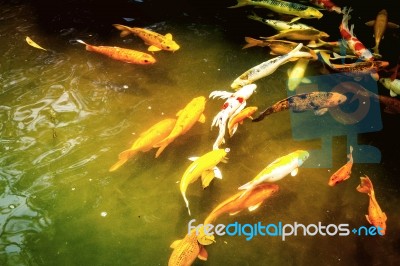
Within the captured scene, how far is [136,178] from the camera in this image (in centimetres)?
313

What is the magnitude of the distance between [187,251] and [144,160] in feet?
3.68

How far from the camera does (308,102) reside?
323cm

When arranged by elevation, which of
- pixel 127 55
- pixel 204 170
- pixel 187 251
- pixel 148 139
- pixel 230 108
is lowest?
pixel 187 251

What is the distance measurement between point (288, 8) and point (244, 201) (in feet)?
10.1

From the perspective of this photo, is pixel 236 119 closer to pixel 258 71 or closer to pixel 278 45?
pixel 258 71

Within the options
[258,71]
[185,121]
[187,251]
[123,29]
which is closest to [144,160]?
[185,121]

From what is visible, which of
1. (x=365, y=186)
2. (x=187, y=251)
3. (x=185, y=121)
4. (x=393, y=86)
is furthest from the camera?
(x=393, y=86)

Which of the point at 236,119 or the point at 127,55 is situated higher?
the point at 127,55

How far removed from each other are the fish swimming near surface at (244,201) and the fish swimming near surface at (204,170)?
10.1 inches

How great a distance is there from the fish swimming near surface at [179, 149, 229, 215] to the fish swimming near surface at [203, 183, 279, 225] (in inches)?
10.1

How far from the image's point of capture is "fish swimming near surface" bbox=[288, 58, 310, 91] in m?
3.70

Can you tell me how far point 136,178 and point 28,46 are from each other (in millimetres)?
2752

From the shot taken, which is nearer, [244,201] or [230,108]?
[244,201]

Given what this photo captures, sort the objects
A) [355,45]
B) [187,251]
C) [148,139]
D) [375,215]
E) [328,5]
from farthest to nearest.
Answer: [328,5], [355,45], [148,139], [375,215], [187,251]
